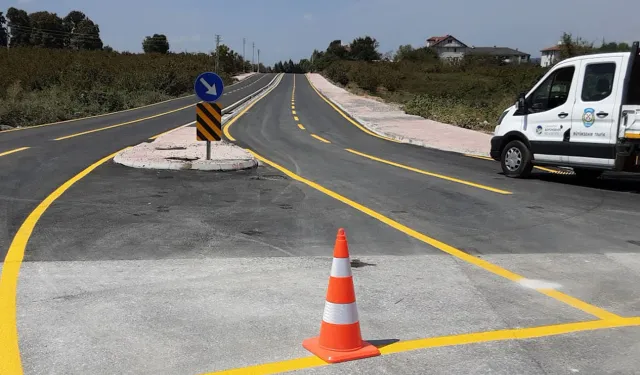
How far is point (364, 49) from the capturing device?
451ft

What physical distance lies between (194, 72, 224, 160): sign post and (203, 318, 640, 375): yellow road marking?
9091mm

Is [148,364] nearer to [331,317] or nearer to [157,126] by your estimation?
[331,317]

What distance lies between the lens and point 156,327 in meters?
4.25

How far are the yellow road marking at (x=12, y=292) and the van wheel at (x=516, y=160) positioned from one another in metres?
8.91

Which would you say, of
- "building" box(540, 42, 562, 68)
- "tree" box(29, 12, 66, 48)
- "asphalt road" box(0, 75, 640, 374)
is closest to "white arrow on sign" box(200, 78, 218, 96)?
"asphalt road" box(0, 75, 640, 374)

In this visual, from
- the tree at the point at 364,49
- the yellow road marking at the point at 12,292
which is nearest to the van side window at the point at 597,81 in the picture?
the yellow road marking at the point at 12,292

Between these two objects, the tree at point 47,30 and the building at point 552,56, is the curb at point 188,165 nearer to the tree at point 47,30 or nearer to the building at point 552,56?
the building at point 552,56

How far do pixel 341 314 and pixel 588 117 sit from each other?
28.3 ft

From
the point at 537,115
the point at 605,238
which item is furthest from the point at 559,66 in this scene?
the point at 605,238

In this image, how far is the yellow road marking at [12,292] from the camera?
3661 mm

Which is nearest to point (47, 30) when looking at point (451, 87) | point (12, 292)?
point (451, 87)

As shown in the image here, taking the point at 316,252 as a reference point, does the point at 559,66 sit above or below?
above

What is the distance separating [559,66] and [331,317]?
366 inches

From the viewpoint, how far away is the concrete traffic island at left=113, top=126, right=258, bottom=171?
39.8 feet
